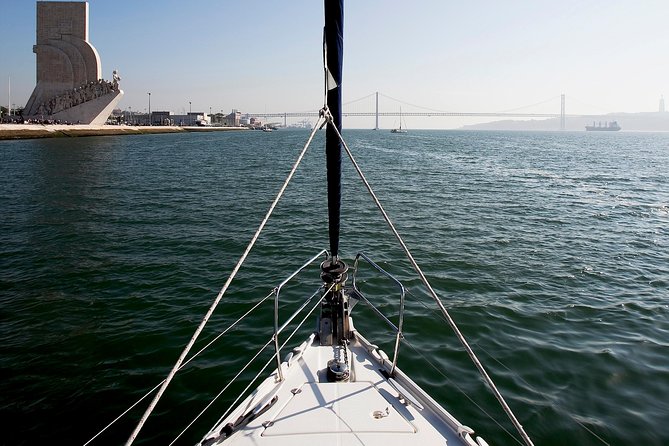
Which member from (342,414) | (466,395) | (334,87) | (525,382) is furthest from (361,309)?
(334,87)

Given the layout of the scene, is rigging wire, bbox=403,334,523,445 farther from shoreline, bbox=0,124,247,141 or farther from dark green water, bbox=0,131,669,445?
shoreline, bbox=0,124,247,141

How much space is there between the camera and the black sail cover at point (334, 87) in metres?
4.08

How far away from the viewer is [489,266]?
11852 mm

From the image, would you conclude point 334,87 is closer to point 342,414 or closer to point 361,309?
point 342,414

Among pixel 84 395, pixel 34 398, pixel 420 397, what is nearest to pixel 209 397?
pixel 84 395

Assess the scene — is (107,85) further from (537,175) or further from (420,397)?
(420,397)

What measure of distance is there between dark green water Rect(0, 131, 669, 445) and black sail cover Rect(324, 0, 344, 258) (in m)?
3.31

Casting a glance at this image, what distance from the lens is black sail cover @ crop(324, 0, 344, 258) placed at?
4.08 meters

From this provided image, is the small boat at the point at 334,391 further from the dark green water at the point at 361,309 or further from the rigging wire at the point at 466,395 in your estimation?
the dark green water at the point at 361,309

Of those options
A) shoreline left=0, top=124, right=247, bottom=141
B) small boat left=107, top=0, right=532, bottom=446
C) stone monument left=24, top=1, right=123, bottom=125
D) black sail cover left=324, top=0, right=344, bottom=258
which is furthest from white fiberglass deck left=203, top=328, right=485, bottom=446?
stone monument left=24, top=1, right=123, bottom=125

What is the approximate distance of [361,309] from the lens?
361 inches

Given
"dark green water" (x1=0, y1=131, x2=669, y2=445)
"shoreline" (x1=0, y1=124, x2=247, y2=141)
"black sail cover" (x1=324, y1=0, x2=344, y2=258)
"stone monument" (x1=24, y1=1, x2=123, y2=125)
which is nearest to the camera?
"black sail cover" (x1=324, y1=0, x2=344, y2=258)

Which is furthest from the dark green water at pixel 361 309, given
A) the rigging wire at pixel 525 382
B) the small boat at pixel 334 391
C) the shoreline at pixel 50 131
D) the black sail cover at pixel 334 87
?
the shoreline at pixel 50 131

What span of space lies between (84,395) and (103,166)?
3293 centimetres
